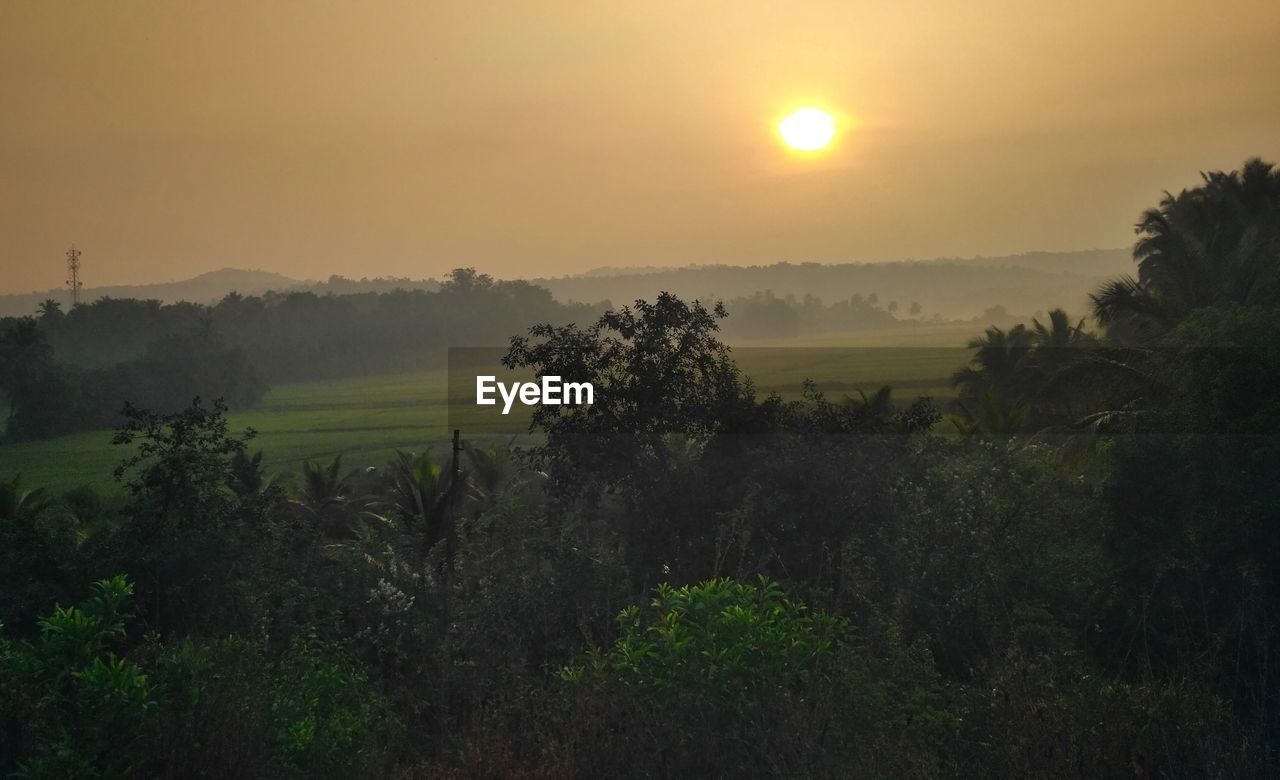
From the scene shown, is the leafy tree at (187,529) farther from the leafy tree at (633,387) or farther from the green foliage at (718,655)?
the green foliage at (718,655)

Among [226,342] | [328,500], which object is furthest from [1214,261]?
[226,342]

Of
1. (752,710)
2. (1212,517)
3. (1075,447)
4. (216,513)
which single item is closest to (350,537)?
(216,513)

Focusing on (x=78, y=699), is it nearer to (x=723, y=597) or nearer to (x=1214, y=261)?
(x=723, y=597)

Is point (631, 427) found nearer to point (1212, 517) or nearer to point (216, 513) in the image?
point (216, 513)

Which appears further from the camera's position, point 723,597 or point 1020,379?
point 1020,379

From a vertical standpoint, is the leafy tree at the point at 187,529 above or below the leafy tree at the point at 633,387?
below

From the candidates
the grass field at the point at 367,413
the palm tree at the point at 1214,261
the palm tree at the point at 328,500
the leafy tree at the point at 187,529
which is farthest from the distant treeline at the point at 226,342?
the palm tree at the point at 1214,261

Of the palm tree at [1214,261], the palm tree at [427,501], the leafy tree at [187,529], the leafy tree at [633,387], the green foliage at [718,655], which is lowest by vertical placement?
the palm tree at [427,501]

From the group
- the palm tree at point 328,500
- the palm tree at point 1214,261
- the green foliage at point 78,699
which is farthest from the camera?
the palm tree at point 328,500
